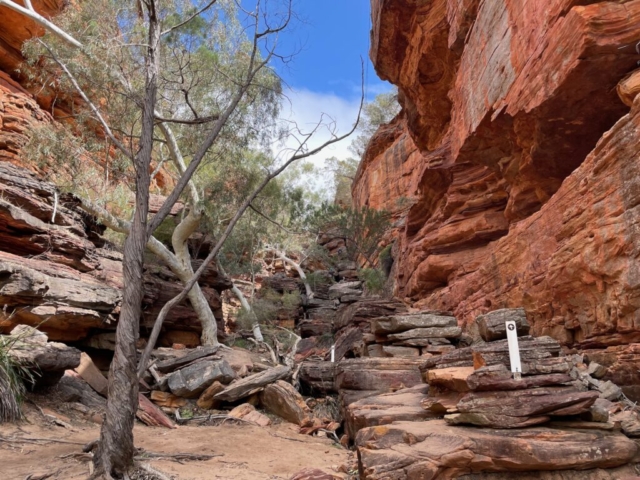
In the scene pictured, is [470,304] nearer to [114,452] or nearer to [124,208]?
[114,452]

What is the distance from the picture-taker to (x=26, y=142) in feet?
45.7

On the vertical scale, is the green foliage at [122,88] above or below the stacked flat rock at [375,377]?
above

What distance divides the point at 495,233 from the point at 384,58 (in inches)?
261

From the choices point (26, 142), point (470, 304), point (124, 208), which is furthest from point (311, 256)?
point (470, 304)

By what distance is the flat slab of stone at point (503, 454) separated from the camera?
10.6 feet

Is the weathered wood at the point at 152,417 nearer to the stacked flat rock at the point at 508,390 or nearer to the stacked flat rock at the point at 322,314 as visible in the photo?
the stacked flat rock at the point at 508,390

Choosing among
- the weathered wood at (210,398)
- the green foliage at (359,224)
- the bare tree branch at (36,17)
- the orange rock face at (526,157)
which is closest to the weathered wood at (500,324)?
the orange rock face at (526,157)

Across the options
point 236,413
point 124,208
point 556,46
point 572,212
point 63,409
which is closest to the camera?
point 572,212

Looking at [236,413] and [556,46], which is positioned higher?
[556,46]

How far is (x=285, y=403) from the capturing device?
26.1ft

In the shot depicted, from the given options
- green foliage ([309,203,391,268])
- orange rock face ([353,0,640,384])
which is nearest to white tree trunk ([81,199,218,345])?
orange rock face ([353,0,640,384])

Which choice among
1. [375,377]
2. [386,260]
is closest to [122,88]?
[375,377]

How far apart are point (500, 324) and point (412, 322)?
282 centimetres

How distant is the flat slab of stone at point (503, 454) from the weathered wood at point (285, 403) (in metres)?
4.47
